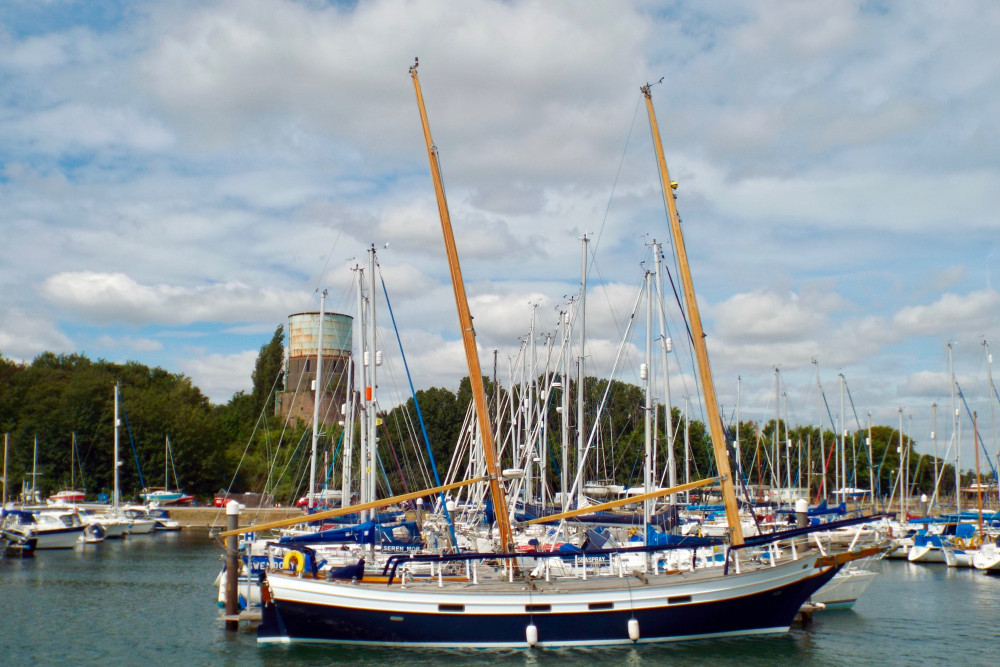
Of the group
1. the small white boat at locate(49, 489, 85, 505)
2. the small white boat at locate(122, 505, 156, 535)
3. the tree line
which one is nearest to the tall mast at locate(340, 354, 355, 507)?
the tree line

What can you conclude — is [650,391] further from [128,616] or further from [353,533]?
[128,616]

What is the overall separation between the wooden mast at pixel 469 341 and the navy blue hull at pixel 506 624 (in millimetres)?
2905

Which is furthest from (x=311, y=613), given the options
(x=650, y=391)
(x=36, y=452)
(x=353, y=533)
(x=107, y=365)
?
(x=107, y=365)

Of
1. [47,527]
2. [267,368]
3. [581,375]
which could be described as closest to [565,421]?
[581,375]

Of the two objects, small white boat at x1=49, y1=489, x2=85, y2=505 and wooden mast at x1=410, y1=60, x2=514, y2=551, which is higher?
wooden mast at x1=410, y1=60, x2=514, y2=551

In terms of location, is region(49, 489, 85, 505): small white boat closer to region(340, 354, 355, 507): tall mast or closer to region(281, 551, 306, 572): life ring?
region(340, 354, 355, 507): tall mast

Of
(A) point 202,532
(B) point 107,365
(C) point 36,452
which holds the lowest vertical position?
(A) point 202,532

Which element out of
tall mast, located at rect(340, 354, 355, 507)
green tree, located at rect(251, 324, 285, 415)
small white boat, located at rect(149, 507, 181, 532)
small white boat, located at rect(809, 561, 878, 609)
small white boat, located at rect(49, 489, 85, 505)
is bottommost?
small white boat, located at rect(149, 507, 181, 532)

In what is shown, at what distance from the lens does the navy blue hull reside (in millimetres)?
26062

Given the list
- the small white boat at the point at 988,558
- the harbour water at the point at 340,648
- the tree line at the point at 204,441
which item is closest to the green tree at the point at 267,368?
the tree line at the point at 204,441

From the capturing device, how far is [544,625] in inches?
1025

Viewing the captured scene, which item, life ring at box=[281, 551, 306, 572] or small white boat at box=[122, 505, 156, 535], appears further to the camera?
small white boat at box=[122, 505, 156, 535]

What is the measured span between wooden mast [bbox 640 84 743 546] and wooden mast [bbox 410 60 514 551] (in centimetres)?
672

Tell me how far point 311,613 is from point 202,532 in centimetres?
6201
